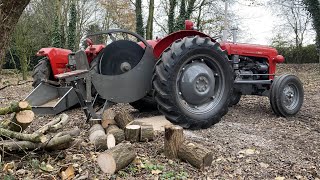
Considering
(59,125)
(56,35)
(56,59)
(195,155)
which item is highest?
(56,35)

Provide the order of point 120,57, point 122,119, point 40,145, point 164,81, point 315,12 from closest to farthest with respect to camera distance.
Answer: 1. point 40,145
2. point 164,81
3. point 122,119
4. point 120,57
5. point 315,12

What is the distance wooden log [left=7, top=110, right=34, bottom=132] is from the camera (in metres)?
3.90

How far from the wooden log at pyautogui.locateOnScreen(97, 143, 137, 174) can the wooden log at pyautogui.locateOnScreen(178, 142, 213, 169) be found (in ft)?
2.08

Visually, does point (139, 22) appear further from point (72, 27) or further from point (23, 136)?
point (23, 136)

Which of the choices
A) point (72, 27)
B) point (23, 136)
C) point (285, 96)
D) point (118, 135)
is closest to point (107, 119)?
point (118, 135)

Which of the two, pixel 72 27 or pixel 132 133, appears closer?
pixel 132 133

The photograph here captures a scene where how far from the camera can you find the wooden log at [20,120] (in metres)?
3.90

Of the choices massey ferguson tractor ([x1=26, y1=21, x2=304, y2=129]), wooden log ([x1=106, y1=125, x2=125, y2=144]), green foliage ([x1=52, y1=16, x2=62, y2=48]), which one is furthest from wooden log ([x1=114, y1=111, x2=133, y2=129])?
green foliage ([x1=52, y1=16, x2=62, y2=48])

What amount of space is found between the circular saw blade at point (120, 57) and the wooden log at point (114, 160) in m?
2.40

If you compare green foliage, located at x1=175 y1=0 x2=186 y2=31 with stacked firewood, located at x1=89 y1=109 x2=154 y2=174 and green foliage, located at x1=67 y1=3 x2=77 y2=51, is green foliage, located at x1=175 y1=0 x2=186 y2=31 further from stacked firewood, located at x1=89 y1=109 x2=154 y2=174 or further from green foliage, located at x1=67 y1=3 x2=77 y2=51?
stacked firewood, located at x1=89 y1=109 x2=154 y2=174

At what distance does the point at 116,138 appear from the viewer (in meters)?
4.52

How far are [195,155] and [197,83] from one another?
1.75 metres

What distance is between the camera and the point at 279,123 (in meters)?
6.09

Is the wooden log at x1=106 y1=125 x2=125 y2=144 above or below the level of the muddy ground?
above
